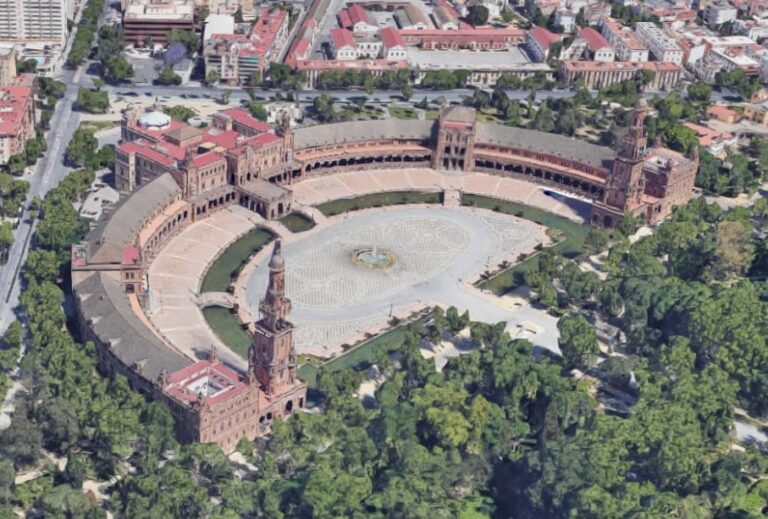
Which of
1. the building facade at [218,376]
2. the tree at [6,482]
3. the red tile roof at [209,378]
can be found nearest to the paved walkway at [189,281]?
the building facade at [218,376]

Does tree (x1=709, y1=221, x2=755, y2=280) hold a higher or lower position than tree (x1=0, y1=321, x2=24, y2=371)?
higher

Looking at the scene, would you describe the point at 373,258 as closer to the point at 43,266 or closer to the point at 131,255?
the point at 131,255

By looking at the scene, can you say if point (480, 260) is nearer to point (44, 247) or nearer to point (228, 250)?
point (228, 250)

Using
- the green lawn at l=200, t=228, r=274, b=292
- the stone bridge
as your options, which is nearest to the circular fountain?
the green lawn at l=200, t=228, r=274, b=292

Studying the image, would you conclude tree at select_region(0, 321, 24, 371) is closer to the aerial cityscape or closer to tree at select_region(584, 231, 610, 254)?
the aerial cityscape

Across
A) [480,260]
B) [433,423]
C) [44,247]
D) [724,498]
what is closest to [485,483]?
[433,423]

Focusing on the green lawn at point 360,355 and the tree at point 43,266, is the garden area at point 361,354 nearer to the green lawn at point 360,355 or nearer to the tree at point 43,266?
the green lawn at point 360,355

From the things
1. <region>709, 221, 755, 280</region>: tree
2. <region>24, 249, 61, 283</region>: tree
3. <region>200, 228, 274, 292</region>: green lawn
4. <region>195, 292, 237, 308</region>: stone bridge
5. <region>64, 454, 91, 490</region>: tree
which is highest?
<region>709, 221, 755, 280</region>: tree
